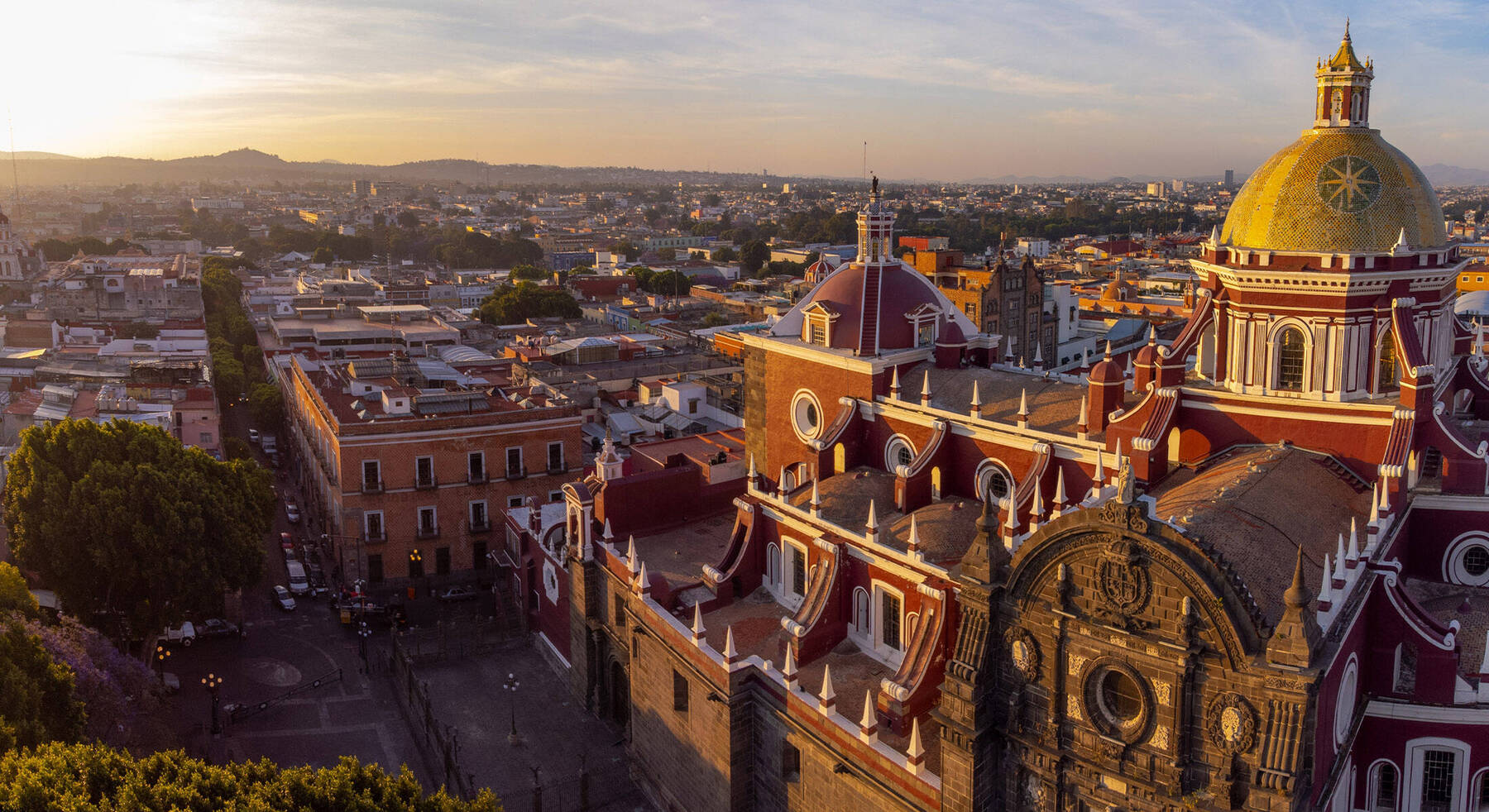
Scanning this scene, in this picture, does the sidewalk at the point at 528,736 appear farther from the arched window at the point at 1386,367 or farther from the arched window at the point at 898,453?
the arched window at the point at 1386,367

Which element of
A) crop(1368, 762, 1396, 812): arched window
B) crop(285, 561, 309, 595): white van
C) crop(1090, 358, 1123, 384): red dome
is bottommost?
crop(285, 561, 309, 595): white van

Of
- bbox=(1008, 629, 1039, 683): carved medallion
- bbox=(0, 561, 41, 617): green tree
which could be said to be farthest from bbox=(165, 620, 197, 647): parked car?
bbox=(1008, 629, 1039, 683): carved medallion

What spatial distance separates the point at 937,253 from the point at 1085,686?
63069mm

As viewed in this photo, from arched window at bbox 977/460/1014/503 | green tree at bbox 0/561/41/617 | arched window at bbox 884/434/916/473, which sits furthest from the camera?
arched window at bbox 884/434/916/473

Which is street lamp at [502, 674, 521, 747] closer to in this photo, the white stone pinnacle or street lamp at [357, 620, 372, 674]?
street lamp at [357, 620, 372, 674]

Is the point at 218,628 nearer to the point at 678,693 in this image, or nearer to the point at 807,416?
the point at 678,693

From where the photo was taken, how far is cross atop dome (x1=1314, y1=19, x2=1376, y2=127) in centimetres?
2450

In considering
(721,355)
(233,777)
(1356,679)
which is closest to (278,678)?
(233,777)

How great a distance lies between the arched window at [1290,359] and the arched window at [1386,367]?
157cm

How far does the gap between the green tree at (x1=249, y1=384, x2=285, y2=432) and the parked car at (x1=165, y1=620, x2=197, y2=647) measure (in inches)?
1058

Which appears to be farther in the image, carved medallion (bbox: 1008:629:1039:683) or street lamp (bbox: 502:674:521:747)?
street lamp (bbox: 502:674:521:747)

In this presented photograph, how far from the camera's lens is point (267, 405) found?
208 feet

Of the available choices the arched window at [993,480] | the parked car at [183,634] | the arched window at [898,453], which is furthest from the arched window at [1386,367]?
the parked car at [183,634]

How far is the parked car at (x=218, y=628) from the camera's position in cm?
3909
